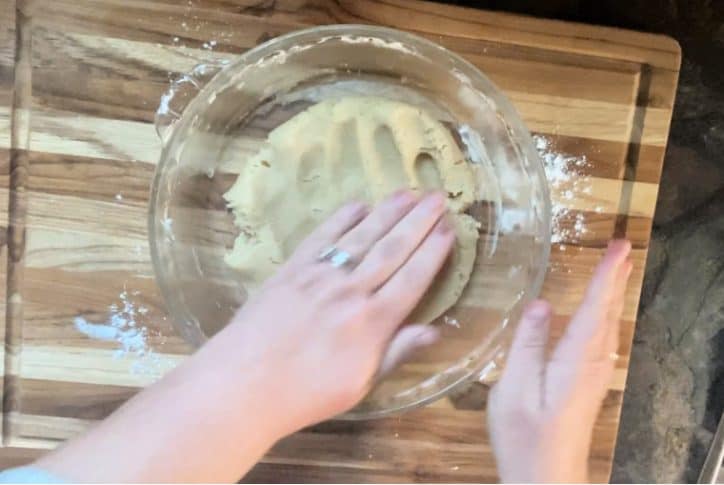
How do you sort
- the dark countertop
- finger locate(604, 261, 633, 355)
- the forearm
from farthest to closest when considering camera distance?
the dark countertop < finger locate(604, 261, 633, 355) < the forearm

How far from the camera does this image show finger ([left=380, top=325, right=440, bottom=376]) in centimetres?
71

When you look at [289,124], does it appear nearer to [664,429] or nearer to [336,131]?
[336,131]

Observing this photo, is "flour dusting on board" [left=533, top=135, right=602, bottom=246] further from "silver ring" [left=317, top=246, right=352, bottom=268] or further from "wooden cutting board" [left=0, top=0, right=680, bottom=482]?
"silver ring" [left=317, top=246, right=352, bottom=268]

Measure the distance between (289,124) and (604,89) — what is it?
0.29 m

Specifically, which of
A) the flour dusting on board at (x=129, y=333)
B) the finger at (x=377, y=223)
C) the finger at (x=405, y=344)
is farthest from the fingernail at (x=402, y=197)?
the flour dusting on board at (x=129, y=333)

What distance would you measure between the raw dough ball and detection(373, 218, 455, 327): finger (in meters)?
0.03

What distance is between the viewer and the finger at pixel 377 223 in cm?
71

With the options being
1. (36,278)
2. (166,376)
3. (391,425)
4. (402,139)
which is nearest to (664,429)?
(391,425)

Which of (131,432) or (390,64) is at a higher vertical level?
(390,64)

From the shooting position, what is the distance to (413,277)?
2.35ft

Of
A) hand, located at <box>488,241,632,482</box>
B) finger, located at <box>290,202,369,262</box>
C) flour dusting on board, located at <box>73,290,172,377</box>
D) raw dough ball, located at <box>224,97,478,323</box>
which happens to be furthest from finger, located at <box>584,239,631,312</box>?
flour dusting on board, located at <box>73,290,172,377</box>

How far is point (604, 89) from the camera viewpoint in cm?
71

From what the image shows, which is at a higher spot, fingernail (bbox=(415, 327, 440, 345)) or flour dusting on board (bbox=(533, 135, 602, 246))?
flour dusting on board (bbox=(533, 135, 602, 246))

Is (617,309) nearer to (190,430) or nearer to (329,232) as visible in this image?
(329,232)
